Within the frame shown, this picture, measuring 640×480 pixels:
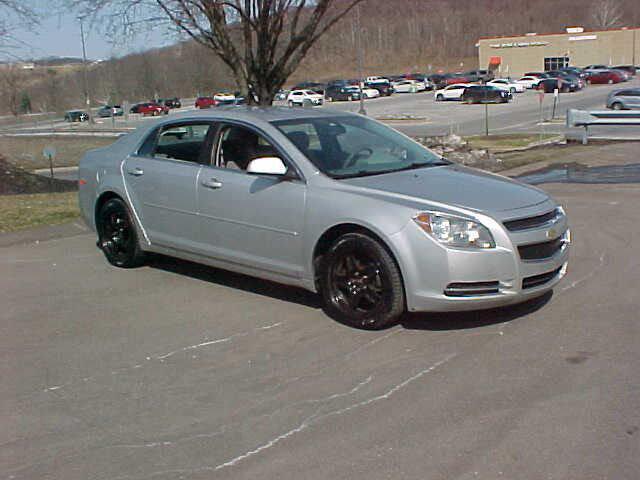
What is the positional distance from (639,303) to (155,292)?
3.89 meters

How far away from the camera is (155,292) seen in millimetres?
6828

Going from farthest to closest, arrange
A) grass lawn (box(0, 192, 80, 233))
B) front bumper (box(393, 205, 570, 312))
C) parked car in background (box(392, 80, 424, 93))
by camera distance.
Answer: parked car in background (box(392, 80, 424, 93))
grass lawn (box(0, 192, 80, 233))
front bumper (box(393, 205, 570, 312))

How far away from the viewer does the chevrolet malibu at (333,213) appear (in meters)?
5.27

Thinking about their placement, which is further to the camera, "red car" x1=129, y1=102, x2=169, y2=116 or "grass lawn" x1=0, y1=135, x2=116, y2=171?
"red car" x1=129, y1=102, x2=169, y2=116

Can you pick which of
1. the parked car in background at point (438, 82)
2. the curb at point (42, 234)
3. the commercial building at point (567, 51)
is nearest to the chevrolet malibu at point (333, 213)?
the curb at point (42, 234)

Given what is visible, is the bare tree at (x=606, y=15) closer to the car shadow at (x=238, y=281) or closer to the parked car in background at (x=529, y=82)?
the parked car in background at (x=529, y=82)

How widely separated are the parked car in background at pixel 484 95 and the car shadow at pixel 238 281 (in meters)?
50.4

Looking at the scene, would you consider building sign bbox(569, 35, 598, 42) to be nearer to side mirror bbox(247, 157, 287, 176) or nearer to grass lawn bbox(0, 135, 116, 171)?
grass lawn bbox(0, 135, 116, 171)

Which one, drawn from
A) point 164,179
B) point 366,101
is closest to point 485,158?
point 164,179

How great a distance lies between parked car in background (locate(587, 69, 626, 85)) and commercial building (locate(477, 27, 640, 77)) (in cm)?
2392

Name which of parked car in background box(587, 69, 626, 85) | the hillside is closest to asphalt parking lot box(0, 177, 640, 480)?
the hillside

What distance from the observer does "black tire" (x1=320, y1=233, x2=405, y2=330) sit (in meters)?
5.37

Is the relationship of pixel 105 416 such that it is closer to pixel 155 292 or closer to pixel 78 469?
pixel 78 469

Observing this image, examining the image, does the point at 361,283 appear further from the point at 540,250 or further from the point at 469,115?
the point at 469,115
